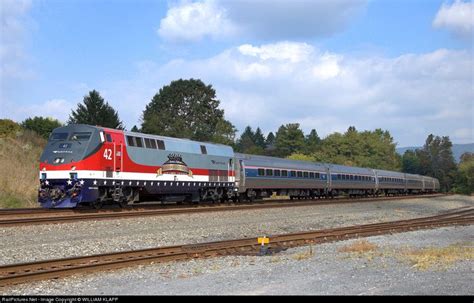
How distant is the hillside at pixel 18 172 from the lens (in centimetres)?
2896

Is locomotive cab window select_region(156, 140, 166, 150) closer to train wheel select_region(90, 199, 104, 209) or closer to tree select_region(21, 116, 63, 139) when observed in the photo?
train wheel select_region(90, 199, 104, 209)

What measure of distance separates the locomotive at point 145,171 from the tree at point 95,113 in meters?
32.7

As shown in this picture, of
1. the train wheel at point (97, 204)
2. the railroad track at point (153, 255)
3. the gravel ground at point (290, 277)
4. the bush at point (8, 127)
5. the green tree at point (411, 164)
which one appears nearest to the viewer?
the gravel ground at point (290, 277)

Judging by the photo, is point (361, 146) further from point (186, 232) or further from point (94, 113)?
point (186, 232)

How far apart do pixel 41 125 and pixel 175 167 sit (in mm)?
Answer: 38408

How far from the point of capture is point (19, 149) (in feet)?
123

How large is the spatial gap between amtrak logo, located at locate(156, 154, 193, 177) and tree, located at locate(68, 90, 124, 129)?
39895mm

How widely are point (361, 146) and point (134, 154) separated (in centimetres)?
9515

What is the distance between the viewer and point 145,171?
2583 cm

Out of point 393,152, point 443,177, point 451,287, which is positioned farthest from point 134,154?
point 443,177

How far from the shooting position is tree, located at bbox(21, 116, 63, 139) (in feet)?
195

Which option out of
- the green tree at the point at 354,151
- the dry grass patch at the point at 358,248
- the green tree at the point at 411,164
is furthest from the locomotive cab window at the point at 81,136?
the green tree at the point at 411,164

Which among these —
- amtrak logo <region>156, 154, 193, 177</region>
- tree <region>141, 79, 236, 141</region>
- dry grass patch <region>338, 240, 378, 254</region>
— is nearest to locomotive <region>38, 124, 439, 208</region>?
amtrak logo <region>156, 154, 193, 177</region>

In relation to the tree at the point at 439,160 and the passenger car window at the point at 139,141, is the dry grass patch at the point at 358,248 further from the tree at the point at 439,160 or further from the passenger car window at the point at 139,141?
the tree at the point at 439,160
